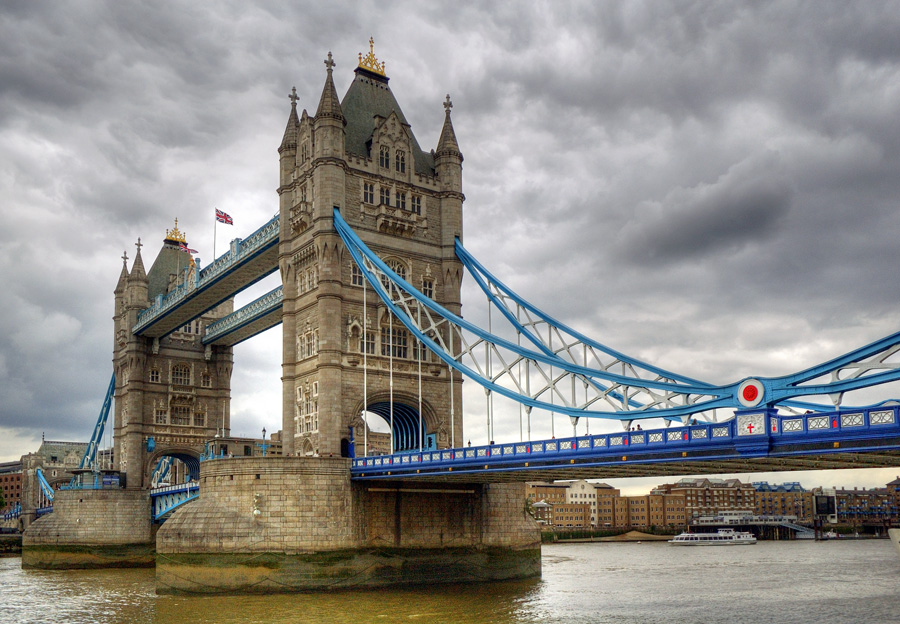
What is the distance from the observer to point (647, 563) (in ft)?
242

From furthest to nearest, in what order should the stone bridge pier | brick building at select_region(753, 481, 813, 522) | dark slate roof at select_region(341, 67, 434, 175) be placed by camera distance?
brick building at select_region(753, 481, 813, 522) → dark slate roof at select_region(341, 67, 434, 175) → the stone bridge pier

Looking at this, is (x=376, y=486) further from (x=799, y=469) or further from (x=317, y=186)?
(x=799, y=469)

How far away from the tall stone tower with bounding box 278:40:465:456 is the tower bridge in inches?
4.5

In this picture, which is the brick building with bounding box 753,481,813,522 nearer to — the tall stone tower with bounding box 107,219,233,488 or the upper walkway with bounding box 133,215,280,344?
the tall stone tower with bounding box 107,219,233,488

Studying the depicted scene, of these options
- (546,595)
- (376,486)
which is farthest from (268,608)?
(546,595)

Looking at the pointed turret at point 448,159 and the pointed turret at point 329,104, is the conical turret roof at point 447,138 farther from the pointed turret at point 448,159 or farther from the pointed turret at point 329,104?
the pointed turret at point 329,104

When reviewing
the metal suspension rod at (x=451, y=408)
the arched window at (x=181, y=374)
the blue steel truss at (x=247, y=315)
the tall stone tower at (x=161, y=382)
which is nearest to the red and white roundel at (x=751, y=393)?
the metal suspension rod at (x=451, y=408)

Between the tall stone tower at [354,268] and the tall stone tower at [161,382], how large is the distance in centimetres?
2359

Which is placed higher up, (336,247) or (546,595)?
(336,247)

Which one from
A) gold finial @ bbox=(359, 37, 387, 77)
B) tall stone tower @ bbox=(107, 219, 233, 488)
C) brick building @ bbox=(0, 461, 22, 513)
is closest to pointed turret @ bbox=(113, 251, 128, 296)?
tall stone tower @ bbox=(107, 219, 233, 488)

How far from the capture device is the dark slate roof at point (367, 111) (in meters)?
53.4

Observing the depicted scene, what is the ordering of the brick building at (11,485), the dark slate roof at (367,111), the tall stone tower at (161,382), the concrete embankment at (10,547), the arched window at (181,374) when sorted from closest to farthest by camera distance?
1. the dark slate roof at (367,111)
2. the tall stone tower at (161,382)
3. the arched window at (181,374)
4. the concrete embankment at (10,547)
5. the brick building at (11,485)

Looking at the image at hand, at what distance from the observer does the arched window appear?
78.6 m

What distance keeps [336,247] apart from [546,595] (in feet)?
66.9
